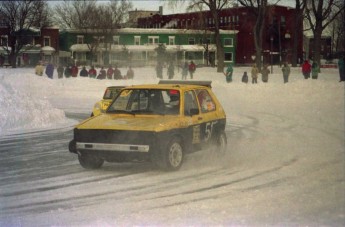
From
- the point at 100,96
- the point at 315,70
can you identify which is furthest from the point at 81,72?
the point at 315,70

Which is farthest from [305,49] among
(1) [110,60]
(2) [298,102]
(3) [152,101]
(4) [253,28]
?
(2) [298,102]

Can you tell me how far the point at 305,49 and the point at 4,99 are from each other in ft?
12.4

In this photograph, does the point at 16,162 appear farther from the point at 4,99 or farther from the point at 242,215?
the point at 242,215

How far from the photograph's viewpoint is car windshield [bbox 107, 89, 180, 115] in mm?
5316

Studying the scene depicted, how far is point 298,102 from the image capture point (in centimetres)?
1149

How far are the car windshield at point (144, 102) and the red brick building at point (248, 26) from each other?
0.78 metres

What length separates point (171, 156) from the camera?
5.73m

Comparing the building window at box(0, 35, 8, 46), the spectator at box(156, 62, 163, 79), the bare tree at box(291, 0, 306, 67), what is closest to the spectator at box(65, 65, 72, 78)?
the building window at box(0, 35, 8, 46)

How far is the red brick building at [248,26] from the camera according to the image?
5.05m

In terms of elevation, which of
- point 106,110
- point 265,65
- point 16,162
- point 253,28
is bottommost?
point 16,162

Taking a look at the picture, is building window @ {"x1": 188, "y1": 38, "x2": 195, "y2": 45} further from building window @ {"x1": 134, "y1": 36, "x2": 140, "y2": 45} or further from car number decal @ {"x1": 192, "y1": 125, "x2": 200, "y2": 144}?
car number decal @ {"x1": 192, "y1": 125, "x2": 200, "y2": 144}

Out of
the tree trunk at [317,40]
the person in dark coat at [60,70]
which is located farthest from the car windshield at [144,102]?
the tree trunk at [317,40]

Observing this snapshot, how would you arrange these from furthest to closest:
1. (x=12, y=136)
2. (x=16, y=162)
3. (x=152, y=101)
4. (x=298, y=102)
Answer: (x=298, y=102) → (x=152, y=101) → (x=12, y=136) → (x=16, y=162)

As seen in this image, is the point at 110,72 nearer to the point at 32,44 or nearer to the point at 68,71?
the point at 68,71
